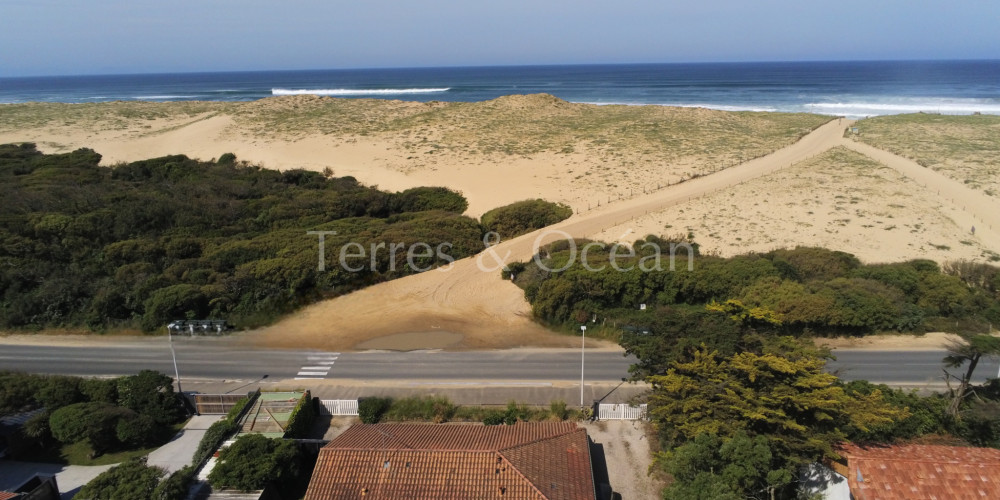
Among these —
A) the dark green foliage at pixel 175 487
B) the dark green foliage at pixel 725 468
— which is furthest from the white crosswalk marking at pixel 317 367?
the dark green foliage at pixel 725 468

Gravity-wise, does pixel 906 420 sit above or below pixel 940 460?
below

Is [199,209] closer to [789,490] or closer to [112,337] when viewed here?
[112,337]

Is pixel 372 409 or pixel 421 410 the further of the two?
pixel 421 410

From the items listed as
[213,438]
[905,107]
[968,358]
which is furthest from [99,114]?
[905,107]

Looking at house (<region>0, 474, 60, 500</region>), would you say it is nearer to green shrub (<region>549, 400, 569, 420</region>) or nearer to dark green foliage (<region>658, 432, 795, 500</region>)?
green shrub (<region>549, 400, 569, 420</region>)

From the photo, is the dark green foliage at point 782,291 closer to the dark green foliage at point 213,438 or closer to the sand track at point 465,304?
the sand track at point 465,304

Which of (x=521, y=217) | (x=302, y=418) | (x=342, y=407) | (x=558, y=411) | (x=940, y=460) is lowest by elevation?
(x=342, y=407)

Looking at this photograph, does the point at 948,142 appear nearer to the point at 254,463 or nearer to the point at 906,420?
the point at 906,420

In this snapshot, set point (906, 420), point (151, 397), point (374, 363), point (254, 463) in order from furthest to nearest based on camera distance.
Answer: point (374, 363) → point (151, 397) → point (906, 420) → point (254, 463)
